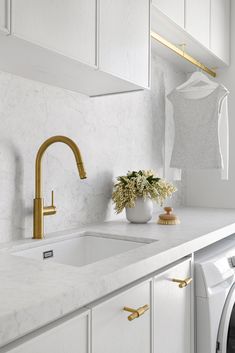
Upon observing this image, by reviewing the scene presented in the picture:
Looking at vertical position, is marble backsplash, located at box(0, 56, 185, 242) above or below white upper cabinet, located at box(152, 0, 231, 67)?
below

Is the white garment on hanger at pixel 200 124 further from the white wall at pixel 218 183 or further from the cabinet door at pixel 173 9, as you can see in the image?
the cabinet door at pixel 173 9

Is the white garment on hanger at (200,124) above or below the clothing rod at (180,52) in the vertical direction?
below

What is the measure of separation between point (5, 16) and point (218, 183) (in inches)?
92.7

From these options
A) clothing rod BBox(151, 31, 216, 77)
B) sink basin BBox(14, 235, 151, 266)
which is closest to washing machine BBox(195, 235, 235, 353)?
sink basin BBox(14, 235, 151, 266)

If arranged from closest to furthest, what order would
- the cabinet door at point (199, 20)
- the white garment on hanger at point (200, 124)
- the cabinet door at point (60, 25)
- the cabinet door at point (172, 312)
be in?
the cabinet door at point (60, 25)
the cabinet door at point (172, 312)
the cabinet door at point (199, 20)
the white garment on hanger at point (200, 124)

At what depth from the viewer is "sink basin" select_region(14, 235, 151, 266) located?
4.91ft

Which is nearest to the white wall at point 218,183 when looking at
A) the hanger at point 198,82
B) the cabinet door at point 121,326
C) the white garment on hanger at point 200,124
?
the white garment on hanger at point 200,124

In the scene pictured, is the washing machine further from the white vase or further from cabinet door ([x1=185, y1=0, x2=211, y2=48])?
cabinet door ([x1=185, y1=0, x2=211, y2=48])

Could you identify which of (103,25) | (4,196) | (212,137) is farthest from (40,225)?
(212,137)

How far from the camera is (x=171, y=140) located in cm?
291

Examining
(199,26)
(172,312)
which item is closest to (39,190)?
(172,312)

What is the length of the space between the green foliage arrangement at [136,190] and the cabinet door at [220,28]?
4.09 feet

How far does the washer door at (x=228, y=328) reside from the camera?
164cm

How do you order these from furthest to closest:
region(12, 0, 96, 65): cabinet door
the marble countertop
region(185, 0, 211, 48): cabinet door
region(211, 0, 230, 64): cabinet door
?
region(211, 0, 230, 64): cabinet door
region(185, 0, 211, 48): cabinet door
region(12, 0, 96, 65): cabinet door
the marble countertop
